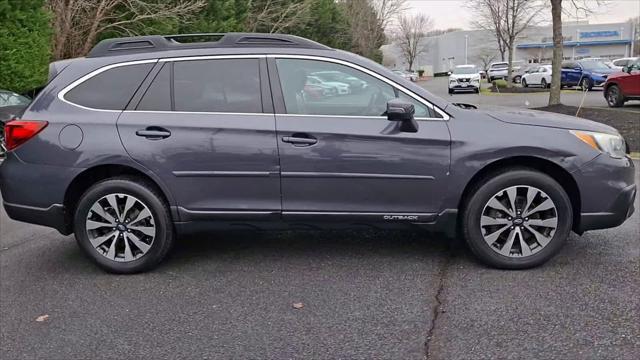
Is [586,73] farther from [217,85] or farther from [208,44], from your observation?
[217,85]

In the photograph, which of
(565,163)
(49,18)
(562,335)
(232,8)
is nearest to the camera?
(562,335)

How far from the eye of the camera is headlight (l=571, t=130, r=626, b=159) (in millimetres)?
4137

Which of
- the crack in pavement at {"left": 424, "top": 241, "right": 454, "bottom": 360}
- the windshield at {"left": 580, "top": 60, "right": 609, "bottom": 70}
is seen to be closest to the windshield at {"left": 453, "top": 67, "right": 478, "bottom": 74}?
the windshield at {"left": 580, "top": 60, "right": 609, "bottom": 70}

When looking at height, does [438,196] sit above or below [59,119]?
below

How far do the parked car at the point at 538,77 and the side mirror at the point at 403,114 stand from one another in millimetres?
30987

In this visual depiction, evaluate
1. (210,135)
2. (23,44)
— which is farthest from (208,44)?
(23,44)

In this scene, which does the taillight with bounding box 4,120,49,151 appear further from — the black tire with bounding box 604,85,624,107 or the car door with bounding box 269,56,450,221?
the black tire with bounding box 604,85,624,107

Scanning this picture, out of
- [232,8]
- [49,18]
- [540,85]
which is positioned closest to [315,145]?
[49,18]

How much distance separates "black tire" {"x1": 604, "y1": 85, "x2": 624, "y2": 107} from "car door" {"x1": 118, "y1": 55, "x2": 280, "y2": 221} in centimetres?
1558

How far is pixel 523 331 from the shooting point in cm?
330

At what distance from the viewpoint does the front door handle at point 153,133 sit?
13.8ft

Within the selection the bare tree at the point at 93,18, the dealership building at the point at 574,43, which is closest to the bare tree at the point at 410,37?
the dealership building at the point at 574,43

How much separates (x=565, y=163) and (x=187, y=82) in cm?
286

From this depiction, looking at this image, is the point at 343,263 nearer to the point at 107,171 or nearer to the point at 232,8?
the point at 107,171
